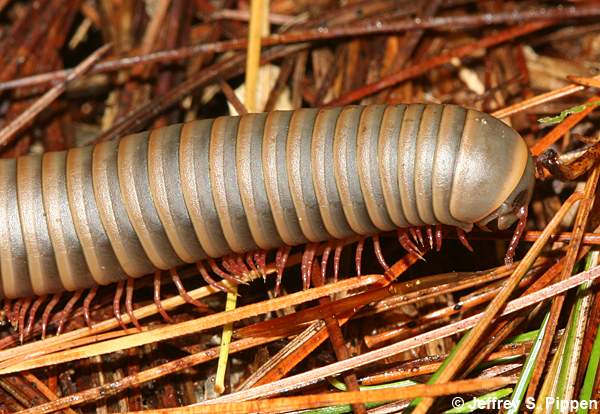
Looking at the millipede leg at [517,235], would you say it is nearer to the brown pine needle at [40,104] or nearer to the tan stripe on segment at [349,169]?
the tan stripe on segment at [349,169]

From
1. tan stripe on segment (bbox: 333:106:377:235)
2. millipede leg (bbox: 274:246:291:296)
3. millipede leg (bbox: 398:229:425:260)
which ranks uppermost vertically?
tan stripe on segment (bbox: 333:106:377:235)

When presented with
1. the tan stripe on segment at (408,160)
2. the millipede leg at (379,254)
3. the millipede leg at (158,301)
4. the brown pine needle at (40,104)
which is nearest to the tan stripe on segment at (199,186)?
the millipede leg at (158,301)

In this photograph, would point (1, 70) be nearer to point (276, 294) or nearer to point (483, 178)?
point (276, 294)

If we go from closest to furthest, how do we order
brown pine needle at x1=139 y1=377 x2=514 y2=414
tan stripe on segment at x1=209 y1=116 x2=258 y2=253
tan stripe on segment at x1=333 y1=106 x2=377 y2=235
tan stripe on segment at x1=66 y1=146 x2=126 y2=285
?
brown pine needle at x1=139 y1=377 x2=514 y2=414
tan stripe on segment at x1=333 y1=106 x2=377 y2=235
tan stripe on segment at x1=209 y1=116 x2=258 y2=253
tan stripe on segment at x1=66 y1=146 x2=126 y2=285

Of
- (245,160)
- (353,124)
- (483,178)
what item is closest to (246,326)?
(245,160)

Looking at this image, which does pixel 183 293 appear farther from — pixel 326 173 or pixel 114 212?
pixel 326 173

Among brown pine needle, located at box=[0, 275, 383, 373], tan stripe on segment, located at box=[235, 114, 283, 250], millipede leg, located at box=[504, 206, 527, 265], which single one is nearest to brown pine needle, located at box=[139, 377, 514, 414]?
brown pine needle, located at box=[0, 275, 383, 373]

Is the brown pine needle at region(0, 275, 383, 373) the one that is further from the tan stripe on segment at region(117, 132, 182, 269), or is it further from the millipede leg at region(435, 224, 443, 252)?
the millipede leg at region(435, 224, 443, 252)
